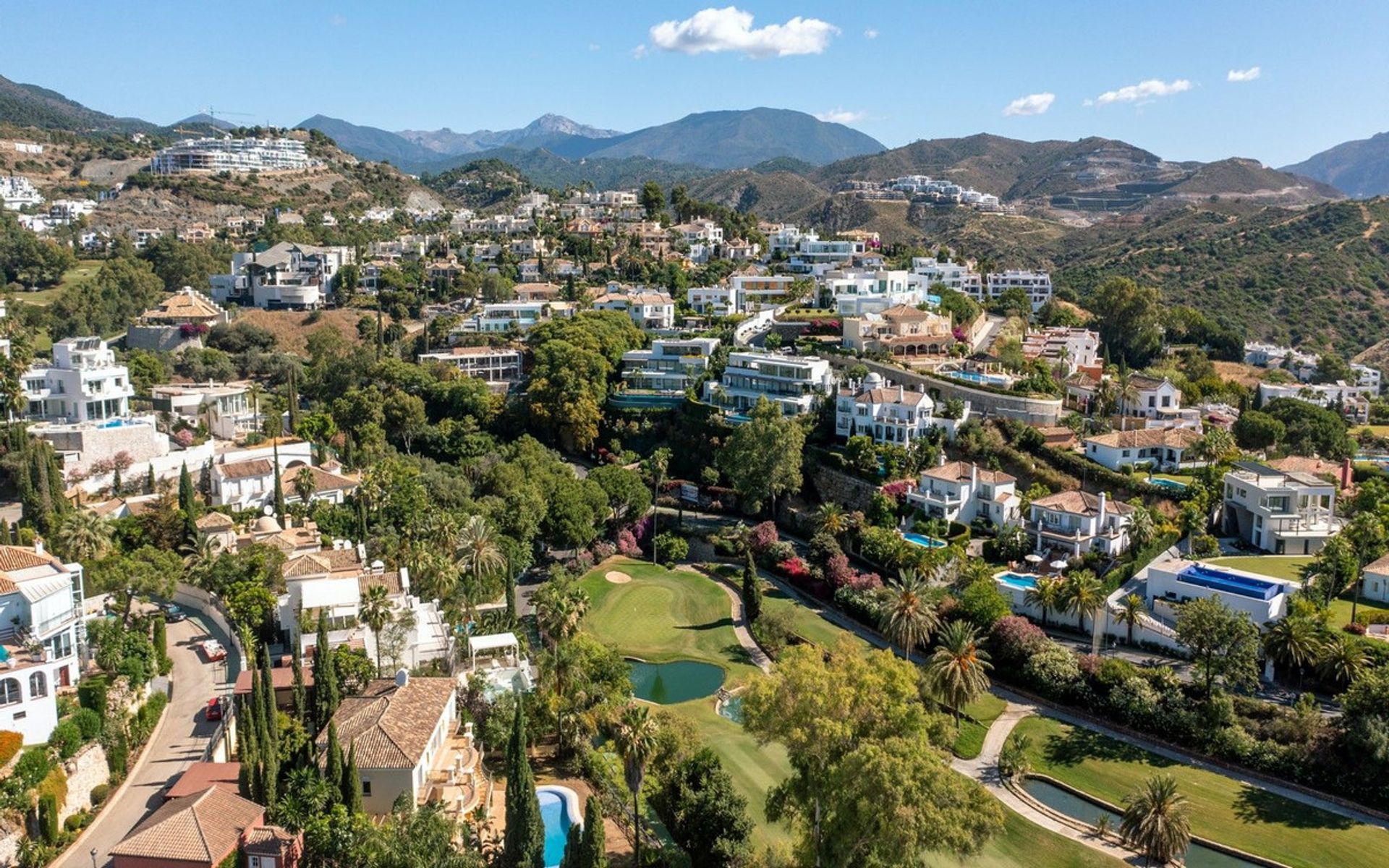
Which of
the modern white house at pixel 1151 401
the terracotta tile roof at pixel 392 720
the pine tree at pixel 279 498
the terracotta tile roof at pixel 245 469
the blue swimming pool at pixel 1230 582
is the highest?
the modern white house at pixel 1151 401

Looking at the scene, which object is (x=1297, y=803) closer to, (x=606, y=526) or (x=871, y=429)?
(x=871, y=429)

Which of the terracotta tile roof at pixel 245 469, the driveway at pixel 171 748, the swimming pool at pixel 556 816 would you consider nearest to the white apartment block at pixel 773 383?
the terracotta tile roof at pixel 245 469

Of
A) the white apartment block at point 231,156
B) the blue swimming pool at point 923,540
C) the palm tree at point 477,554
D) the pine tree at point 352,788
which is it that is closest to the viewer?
the pine tree at point 352,788

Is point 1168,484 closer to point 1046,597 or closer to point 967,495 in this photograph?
point 967,495

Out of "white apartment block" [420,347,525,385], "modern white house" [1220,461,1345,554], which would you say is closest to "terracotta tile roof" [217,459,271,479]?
"white apartment block" [420,347,525,385]

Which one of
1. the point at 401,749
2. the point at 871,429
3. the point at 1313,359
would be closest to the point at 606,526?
the point at 871,429

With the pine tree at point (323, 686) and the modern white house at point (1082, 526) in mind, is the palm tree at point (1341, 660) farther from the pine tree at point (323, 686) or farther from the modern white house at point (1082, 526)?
the pine tree at point (323, 686)
